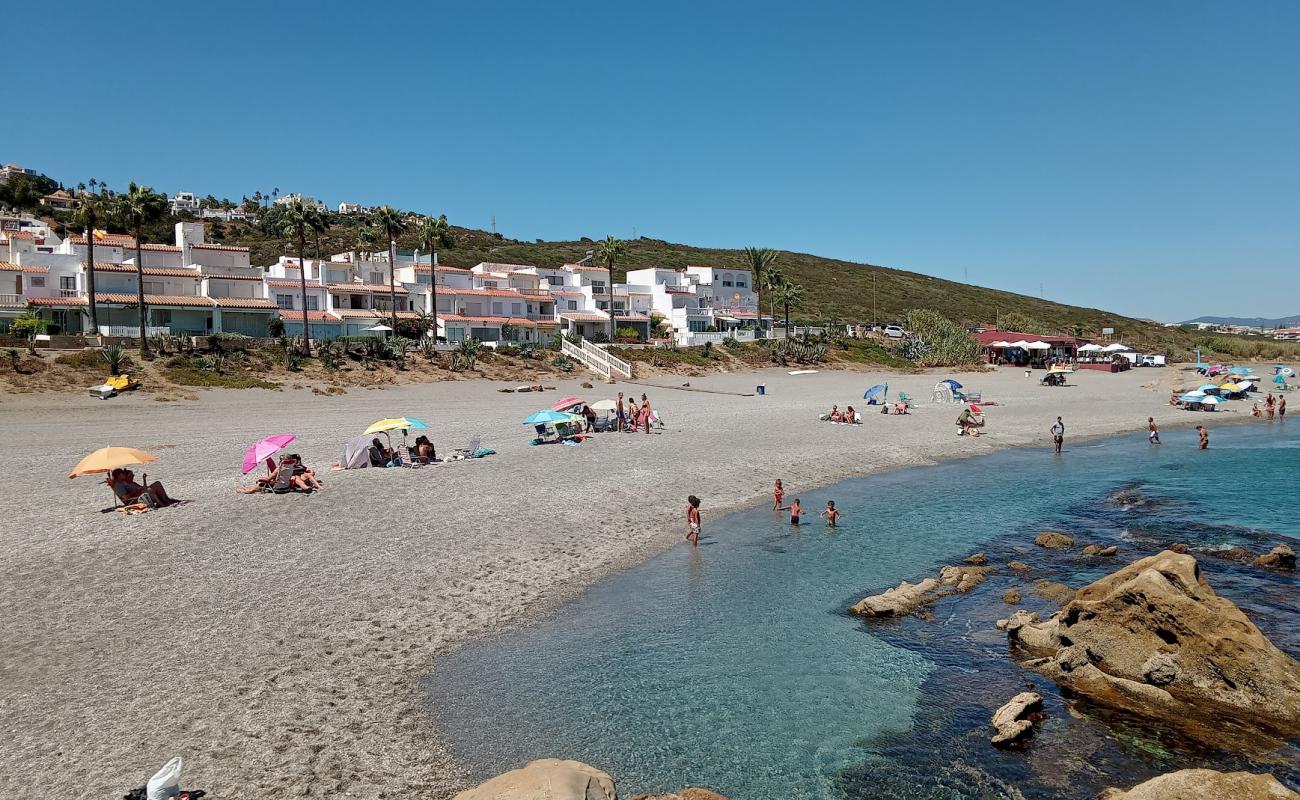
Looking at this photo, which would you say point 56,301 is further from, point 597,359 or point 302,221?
point 597,359

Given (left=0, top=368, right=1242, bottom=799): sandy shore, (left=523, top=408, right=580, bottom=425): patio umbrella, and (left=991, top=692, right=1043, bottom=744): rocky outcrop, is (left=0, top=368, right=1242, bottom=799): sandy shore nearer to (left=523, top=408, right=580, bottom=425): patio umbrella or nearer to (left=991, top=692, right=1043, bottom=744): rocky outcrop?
(left=523, top=408, right=580, bottom=425): patio umbrella

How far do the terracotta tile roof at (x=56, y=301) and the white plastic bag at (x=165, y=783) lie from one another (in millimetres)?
52761

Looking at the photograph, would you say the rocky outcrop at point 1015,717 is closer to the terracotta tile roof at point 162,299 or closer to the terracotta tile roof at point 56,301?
the terracotta tile roof at point 162,299

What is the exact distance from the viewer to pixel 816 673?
12.7m

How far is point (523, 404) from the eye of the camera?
42.3 metres

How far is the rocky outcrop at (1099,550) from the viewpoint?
1875cm

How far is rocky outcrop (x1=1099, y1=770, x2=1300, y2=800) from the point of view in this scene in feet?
24.0

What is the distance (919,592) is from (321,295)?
5774cm

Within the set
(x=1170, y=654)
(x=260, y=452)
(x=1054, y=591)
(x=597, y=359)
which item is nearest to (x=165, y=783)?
(x=1170, y=654)

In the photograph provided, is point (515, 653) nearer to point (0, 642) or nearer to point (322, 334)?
point (0, 642)

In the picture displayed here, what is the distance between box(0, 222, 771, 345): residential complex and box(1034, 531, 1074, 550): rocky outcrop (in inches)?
1812

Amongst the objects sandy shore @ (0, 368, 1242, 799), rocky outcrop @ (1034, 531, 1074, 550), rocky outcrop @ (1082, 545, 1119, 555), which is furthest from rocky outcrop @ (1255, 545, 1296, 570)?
sandy shore @ (0, 368, 1242, 799)

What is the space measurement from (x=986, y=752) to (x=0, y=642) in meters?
14.0

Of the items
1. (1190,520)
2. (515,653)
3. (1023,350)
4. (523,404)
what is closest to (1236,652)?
(515,653)
